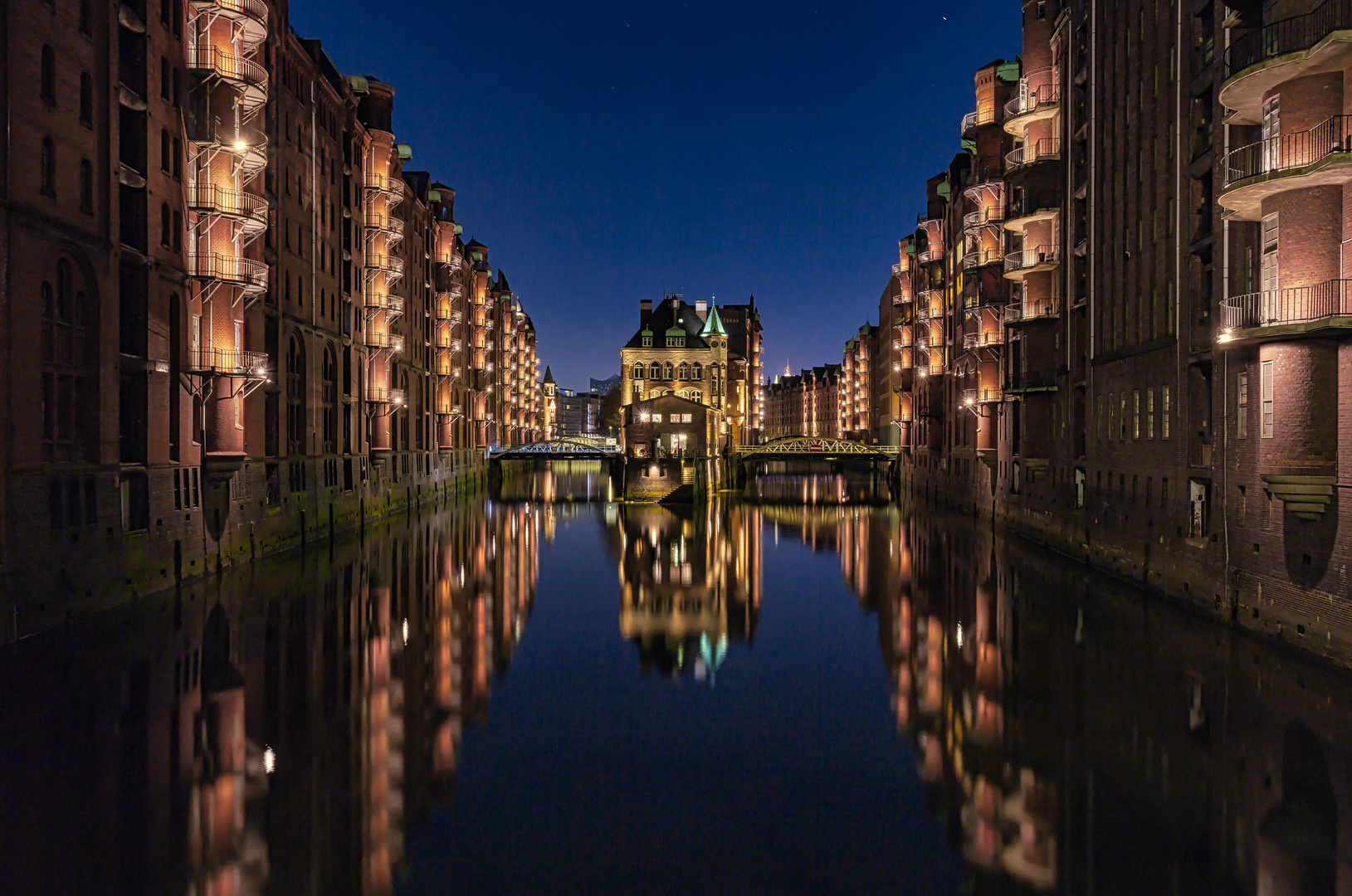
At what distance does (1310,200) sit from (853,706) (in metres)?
14.8

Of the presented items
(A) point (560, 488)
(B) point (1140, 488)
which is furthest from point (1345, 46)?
(A) point (560, 488)

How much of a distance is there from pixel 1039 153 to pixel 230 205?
114 feet

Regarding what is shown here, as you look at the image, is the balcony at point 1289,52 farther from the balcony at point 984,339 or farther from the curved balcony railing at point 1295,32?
the balcony at point 984,339

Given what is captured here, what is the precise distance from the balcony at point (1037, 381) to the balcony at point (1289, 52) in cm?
1966

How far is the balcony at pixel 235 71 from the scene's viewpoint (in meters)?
31.0

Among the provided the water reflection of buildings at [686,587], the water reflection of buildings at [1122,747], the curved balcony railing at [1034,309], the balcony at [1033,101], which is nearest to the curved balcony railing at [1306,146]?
the water reflection of buildings at [1122,747]

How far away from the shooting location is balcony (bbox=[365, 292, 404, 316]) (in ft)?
183

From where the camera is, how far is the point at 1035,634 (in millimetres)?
23922

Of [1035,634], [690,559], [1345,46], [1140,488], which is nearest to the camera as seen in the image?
[1345,46]

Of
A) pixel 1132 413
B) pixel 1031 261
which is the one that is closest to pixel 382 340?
pixel 1031 261

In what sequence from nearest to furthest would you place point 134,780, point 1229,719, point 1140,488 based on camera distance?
1. point 134,780
2. point 1229,719
3. point 1140,488

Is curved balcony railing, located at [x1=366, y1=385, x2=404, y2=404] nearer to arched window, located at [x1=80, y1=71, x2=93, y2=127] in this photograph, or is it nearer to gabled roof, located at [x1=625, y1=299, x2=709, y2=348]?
arched window, located at [x1=80, y1=71, x2=93, y2=127]

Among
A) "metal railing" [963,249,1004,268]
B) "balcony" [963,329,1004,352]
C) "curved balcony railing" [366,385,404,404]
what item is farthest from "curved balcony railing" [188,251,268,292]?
"metal railing" [963,249,1004,268]

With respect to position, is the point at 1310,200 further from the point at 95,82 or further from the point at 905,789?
the point at 95,82
